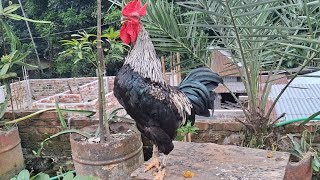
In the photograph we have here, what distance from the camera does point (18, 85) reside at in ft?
27.3

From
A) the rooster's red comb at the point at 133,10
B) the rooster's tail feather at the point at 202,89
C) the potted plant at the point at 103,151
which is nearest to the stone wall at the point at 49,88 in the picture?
the potted plant at the point at 103,151

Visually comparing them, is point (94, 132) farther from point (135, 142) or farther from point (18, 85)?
point (18, 85)

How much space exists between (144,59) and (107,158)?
27.9 inches

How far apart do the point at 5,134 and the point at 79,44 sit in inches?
33.5

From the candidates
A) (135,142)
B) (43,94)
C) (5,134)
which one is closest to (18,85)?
(43,94)

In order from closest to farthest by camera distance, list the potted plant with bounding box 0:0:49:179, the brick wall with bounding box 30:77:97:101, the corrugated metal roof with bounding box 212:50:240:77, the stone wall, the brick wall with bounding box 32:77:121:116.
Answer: the corrugated metal roof with bounding box 212:50:240:77 < the potted plant with bounding box 0:0:49:179 < the brick wall with bounding box 32:77:121:116 < the stone wall < the brick wall with bounding box 30:77:97:101

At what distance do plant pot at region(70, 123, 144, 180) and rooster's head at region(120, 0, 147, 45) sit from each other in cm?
71

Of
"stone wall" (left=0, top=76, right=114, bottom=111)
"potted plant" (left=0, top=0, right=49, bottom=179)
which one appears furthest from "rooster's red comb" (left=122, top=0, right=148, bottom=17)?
"stone wall" (left=0, top=76, right=114, bottom=111)

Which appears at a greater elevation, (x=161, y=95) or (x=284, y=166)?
(x=161, y=95)

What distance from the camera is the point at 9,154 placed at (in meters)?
2.74

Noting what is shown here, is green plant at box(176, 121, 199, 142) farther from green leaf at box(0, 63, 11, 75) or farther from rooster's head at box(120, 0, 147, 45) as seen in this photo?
green leaf at box(0, 63, 11, 75)

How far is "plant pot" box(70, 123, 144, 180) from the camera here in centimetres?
218

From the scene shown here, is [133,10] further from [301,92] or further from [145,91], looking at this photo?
[301,92]

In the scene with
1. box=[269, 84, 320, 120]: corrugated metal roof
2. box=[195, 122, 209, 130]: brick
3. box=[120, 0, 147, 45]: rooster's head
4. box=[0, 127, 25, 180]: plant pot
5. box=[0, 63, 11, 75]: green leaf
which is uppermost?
box=[120, 0, 147, 45]: rooster's head
